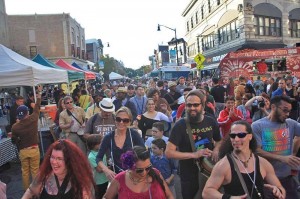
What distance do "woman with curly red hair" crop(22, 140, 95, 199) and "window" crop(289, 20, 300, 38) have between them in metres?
32.2

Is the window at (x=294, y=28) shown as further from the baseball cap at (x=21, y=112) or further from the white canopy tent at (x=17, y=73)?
the baseball cap at (x=21, y=112)

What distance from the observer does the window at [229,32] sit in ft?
100

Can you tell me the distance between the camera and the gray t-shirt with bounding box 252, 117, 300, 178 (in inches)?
153

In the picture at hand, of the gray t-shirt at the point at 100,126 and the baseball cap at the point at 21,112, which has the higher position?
the baseball cap at the point at 21,112

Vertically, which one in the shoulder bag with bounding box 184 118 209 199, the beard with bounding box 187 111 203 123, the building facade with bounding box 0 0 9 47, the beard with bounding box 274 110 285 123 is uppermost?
the building facade with bounding box 0 0 9 47

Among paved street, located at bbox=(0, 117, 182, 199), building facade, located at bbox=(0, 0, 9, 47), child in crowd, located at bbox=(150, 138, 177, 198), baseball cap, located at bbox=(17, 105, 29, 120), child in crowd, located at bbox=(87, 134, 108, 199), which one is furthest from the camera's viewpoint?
building facade, located at bbox=(0, 0, 9, 47)

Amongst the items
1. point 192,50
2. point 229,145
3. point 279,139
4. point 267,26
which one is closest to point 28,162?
point 229,145

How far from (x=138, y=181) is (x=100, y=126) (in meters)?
2.32

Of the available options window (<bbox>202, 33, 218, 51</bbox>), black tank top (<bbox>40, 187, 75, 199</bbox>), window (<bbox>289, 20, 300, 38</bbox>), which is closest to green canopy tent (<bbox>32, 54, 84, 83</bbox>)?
black tank top (<bbox>40, 187, 75, 199</bbox>)

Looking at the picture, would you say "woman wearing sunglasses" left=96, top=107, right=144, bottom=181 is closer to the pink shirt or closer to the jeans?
the pink shirt

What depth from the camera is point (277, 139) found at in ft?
12.8

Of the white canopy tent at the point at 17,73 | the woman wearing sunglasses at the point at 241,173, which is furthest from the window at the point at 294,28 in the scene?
the woman wearing sunglasses at the point at 241,173

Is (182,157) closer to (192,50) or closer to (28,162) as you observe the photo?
(28,162)

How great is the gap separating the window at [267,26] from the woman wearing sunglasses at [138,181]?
28.8 meters
